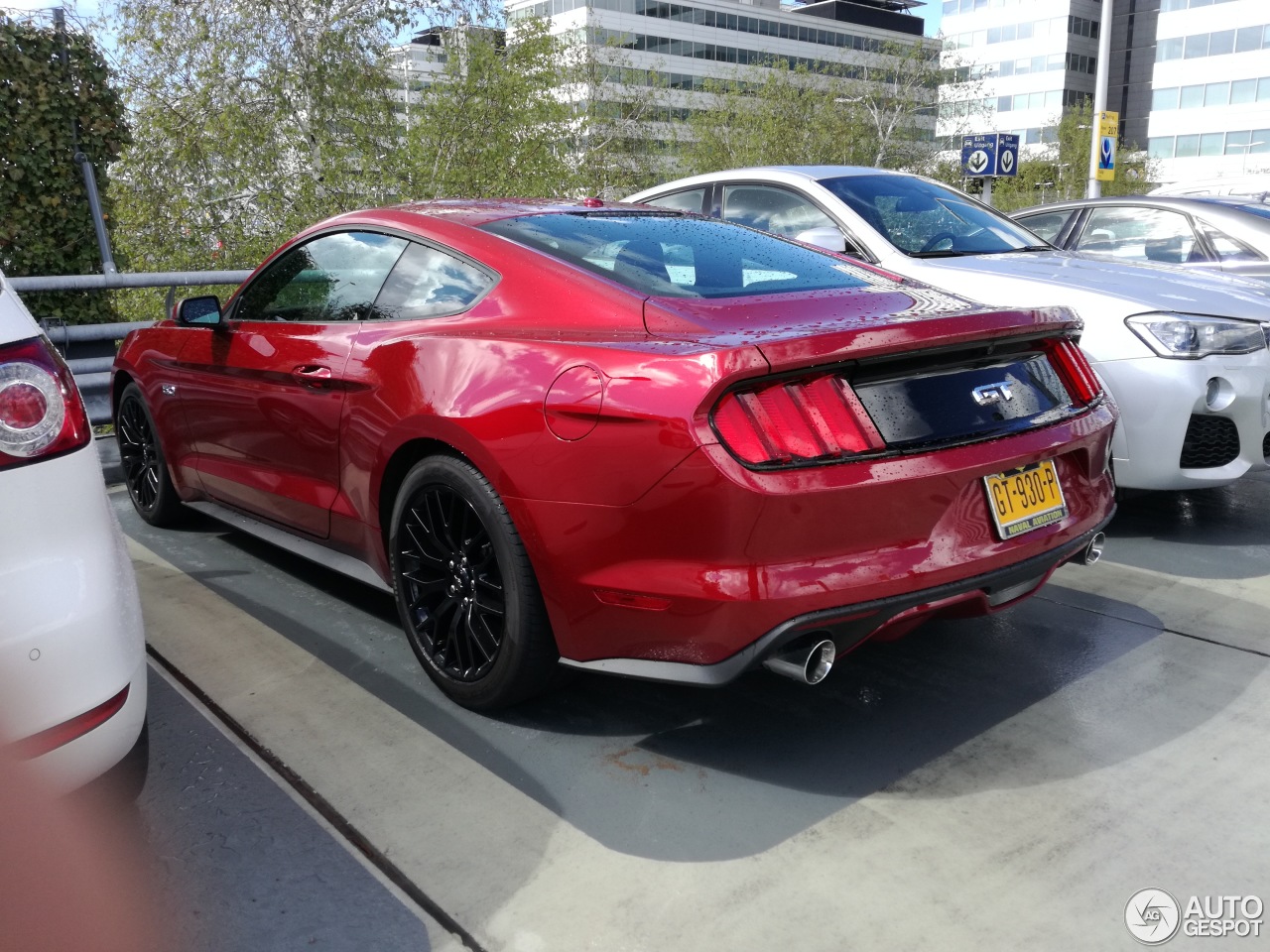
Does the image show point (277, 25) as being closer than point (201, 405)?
No

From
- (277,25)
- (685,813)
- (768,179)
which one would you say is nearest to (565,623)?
(685,813)

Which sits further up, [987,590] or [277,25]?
[277,25]

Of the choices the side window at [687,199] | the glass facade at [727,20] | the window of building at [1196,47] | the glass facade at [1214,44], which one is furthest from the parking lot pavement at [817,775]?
the window of building at [1196,47]

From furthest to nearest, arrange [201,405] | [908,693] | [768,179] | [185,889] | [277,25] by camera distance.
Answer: [277,25]
[768,179]
[201,405]
[908,693]
[185,889]

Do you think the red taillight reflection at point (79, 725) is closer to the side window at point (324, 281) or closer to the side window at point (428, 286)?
the side window at point (428, 286)

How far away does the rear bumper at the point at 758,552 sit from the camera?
8.07 feet

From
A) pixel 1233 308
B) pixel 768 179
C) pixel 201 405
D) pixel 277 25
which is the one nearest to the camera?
pixel 201 405

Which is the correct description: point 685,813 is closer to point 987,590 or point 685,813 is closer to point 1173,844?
point 987,590

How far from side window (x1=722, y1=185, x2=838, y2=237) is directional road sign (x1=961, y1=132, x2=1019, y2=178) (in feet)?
35.1

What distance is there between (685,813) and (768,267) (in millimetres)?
1632

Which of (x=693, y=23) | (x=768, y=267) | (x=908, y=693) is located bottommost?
(x=908, y=693)

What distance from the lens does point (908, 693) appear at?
327cm

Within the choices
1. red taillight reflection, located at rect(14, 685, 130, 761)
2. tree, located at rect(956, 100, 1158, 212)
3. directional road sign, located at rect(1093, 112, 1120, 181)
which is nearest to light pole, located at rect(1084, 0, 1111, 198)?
directional road sign, located at rect(1093, 112, 1120, 181)

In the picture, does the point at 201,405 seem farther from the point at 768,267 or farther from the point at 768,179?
the point at 768,179
